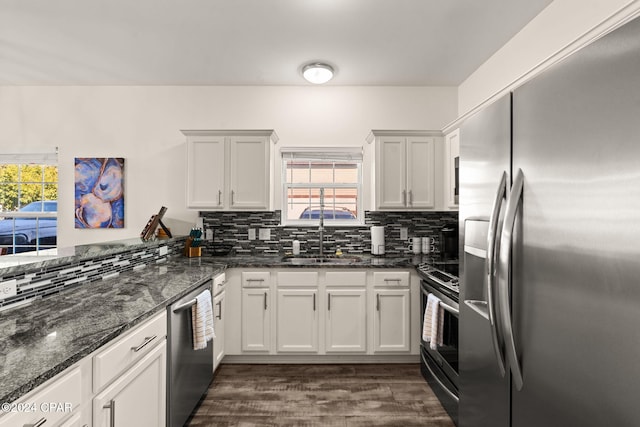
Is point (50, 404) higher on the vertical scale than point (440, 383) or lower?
higher

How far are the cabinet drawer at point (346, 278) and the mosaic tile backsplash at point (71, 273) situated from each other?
1.54 meters

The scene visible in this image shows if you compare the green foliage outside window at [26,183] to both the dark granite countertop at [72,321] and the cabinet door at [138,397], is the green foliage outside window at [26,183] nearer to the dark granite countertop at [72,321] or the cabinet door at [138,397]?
the dark granite countertop at [72,321]

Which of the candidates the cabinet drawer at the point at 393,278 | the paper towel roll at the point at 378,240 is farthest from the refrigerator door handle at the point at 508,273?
the paper towel roll at the point at 378,240

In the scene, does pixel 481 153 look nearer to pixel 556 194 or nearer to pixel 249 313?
pixel 556 194

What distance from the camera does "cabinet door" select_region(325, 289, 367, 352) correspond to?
300cm

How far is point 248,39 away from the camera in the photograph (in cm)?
274

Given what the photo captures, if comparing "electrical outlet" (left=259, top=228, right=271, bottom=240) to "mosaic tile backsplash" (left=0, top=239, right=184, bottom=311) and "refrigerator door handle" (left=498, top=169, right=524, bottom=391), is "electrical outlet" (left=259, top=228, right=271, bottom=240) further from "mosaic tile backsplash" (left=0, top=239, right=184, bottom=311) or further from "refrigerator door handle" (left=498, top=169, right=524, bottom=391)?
"refrigerator door handle" (left=498, top=169, right=524, bottom=391)

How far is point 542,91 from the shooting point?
1.02 m

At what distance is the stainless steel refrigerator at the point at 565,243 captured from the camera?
0.73 metres

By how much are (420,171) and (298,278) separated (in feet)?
5.15

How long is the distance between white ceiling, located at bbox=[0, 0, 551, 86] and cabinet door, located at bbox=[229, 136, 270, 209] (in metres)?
0.73

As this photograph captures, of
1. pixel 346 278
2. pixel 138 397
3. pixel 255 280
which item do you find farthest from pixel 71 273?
pixel 346 278

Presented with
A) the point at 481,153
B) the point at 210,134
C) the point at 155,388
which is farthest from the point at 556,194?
the point at 210,134

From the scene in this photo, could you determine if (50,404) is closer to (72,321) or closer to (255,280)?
(72,321)
